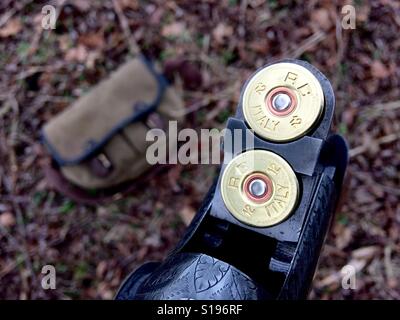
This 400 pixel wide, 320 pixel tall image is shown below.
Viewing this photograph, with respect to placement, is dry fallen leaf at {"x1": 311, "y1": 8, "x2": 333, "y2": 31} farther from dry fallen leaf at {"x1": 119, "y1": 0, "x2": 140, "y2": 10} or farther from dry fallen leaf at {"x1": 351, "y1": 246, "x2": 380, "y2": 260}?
dry fallen leaf at {"x1": 351, "y1": 246, "x2": 380, "y2": 260}

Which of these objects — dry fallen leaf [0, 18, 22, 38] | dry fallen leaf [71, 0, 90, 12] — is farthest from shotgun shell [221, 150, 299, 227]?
dry fallen leaf [0, 18, 22, 38]

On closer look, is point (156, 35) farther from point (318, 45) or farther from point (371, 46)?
point (371, 46)

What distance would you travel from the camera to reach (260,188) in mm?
1199

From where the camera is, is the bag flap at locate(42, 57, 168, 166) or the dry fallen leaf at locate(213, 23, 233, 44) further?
the dry fallen leaf at locate(213, 23, 233, 44)

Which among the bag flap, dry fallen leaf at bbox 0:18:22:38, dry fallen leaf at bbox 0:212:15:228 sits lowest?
dry fallen leaf at bbox 0:212:15:228

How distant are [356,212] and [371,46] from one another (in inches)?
26.2

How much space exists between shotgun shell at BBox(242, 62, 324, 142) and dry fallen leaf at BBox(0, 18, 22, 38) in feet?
4.41

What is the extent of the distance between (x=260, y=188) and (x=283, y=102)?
0.21 metres

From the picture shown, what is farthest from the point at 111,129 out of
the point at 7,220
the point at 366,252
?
the point at 366,252

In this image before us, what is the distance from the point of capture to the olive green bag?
1899 mm

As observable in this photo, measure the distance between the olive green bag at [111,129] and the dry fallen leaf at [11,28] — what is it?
50 cm

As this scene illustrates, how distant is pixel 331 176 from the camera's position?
134 cm

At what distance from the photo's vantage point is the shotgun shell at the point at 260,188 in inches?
47.0

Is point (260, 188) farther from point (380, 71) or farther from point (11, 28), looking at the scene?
point (11, 28)
